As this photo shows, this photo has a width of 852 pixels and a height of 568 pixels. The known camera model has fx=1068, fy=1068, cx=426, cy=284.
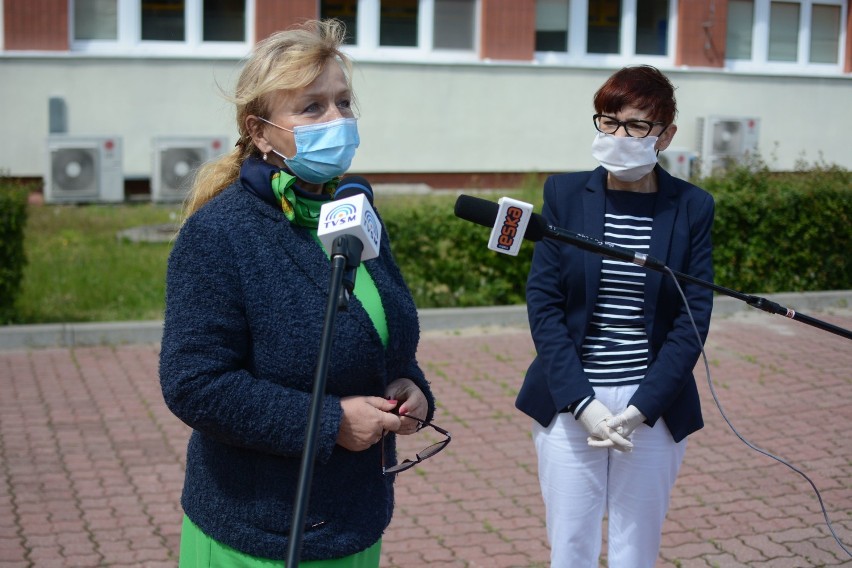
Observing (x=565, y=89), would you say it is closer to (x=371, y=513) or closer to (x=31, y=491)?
(x=31, y=491)

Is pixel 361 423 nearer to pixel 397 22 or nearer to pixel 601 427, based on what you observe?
pixel 601 427

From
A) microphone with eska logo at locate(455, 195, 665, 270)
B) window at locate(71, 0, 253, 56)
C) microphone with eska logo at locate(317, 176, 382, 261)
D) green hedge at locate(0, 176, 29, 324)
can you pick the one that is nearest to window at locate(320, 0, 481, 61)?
window at locate(71, 0, 253, 56)

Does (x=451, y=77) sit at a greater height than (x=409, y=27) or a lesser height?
lesser

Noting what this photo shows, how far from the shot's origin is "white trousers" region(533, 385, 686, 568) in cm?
355

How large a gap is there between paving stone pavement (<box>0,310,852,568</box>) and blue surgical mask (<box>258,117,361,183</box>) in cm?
278

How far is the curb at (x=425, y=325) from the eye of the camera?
8.71 m

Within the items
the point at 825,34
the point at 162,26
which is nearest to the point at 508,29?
the point at 162,26

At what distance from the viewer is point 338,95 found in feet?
8.91

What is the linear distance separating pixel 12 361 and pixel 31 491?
2.81 metres

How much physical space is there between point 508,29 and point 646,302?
15.9 m

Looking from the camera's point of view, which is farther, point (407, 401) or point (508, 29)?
point (508, 29)

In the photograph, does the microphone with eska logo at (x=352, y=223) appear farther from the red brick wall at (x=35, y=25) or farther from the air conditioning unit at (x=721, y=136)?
the air conditioning unit at (x=721, y=136)

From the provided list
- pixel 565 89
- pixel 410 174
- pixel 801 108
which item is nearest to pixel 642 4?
pixel 565 89

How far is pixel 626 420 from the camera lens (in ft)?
11.2
